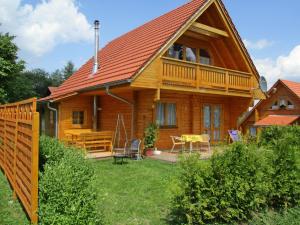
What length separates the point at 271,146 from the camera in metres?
6.35

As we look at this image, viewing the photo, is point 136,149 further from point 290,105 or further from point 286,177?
point 290,105

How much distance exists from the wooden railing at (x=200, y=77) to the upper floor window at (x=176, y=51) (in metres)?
1.84

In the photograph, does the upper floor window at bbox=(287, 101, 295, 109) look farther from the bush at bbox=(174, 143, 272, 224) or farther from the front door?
the bush at bbox=(174, 143, 272, 224)

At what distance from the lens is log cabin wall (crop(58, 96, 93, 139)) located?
15.0m

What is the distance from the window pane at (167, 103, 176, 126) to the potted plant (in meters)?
Answer: 2.04

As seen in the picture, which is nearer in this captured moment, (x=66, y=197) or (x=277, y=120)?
(x=66, y=197)

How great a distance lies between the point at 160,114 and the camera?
14352 millimetres

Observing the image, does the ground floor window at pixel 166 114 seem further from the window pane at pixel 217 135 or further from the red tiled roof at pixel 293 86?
the red tiled roof at pixel 293 86

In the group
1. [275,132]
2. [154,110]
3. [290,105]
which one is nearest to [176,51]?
[154,110]

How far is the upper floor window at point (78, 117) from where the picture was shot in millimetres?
15661

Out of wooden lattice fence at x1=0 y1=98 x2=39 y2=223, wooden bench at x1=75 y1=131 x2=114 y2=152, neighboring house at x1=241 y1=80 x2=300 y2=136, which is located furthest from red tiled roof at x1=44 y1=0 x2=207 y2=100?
neighboring house at x1=241 y1=80 x2=300 y2=136

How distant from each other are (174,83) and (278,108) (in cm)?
1771

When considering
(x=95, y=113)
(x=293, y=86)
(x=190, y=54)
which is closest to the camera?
(x=190, y=54)

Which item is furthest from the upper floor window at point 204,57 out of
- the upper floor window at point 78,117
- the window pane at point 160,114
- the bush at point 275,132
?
the bush at point 275,132
